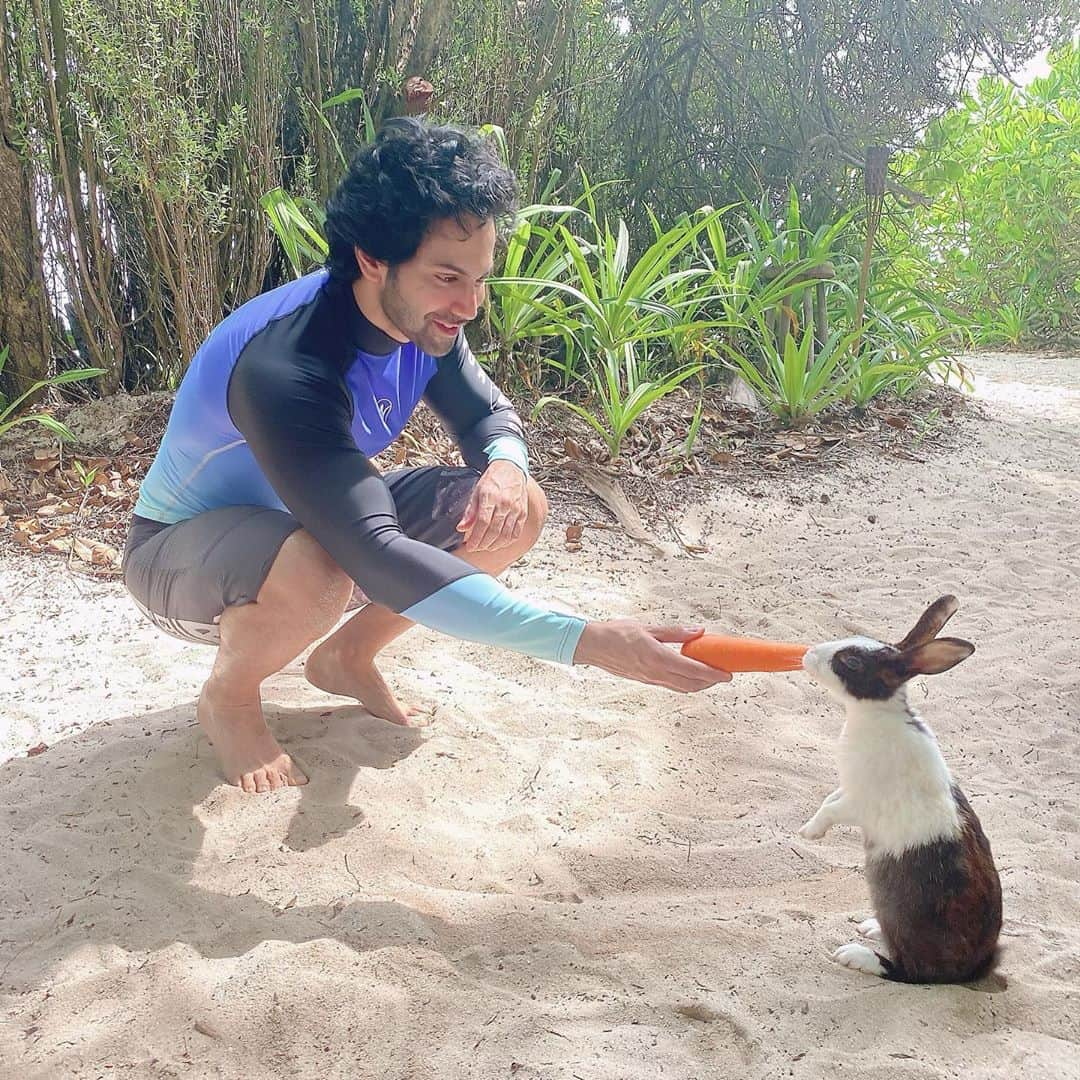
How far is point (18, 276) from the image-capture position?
14.5 feet

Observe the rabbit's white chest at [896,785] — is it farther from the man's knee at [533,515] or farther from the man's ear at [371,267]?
the man's ear at [371,267]

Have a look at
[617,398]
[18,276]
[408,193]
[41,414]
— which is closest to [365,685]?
[408,193]

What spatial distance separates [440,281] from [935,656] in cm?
126

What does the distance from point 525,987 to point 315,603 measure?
94 cm

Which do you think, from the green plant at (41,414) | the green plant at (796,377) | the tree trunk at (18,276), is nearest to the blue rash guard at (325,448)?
the green plant at (41,414)

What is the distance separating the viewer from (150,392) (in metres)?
4.84

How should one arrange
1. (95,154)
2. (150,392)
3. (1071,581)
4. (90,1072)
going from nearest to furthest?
(90,1072), (1071,581), (95,154), (150,392)

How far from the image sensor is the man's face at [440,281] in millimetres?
2211

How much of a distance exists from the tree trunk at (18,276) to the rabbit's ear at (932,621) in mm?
4014

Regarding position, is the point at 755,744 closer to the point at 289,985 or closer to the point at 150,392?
the point at 289,985

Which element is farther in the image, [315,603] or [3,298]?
[3,298]

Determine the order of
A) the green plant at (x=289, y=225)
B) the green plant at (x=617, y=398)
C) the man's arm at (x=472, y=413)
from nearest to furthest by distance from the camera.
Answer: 1. the man's arm at (x=472, y=413)
2. the green plant at (x=289, y=225)
3. the green plant at (x=617, y=398)

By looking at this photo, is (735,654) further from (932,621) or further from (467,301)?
(467,301)

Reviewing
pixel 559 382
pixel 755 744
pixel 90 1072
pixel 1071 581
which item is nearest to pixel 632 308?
pixel 559 382
